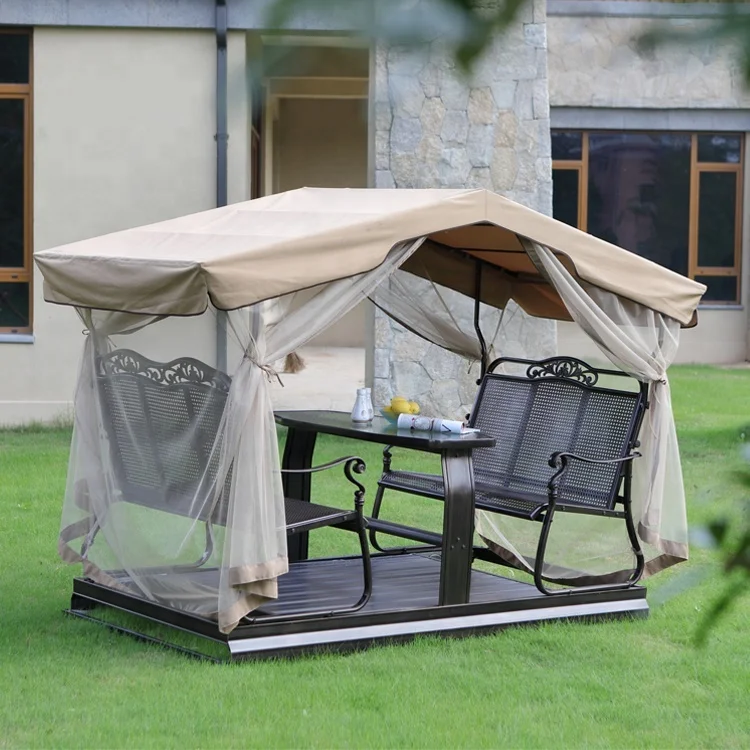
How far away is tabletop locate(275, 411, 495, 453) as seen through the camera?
18.9 ft

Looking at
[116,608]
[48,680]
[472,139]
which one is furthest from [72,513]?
[472,139]

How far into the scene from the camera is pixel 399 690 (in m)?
4.97

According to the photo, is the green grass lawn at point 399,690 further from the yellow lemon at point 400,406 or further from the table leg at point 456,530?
the yellow lemon at point 400,406

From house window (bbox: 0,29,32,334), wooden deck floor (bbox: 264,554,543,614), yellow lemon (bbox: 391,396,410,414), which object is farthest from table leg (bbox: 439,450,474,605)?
house window (bbox: 0,29,32,334)

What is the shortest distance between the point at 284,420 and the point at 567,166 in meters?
13.5

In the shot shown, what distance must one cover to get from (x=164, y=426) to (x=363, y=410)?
119cm

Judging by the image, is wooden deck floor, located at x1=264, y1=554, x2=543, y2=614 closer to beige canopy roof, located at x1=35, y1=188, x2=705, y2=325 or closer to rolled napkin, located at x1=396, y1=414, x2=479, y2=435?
rolled napkin, located at x1=396, y1=414, x2=479, y2=435

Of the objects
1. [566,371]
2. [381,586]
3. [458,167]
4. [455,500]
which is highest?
[458,167]

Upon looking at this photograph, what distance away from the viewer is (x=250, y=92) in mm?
1134

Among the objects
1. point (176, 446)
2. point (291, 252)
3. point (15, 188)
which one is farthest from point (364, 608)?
point (15, 188)

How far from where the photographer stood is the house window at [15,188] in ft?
38.7

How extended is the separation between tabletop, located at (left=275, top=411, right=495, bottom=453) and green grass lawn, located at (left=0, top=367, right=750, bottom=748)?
0.83 m

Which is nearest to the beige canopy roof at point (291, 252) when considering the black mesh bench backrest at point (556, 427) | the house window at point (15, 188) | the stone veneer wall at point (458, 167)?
the black mesh bench backrest at point (556, 427)

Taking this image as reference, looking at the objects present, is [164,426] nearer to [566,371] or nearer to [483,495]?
[483,495]
